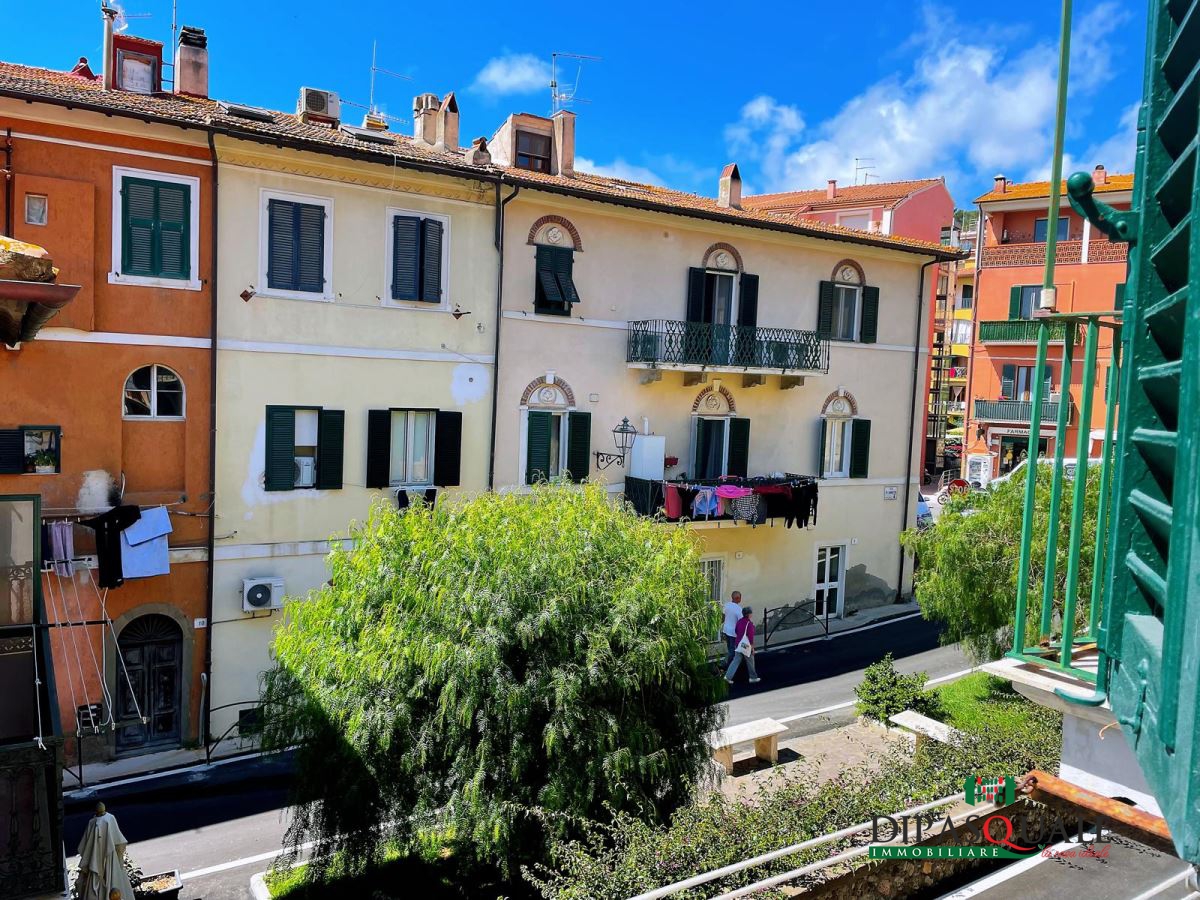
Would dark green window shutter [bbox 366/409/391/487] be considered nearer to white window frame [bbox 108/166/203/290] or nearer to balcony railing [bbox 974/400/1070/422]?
white window frame [bbox 108/166/203/290]

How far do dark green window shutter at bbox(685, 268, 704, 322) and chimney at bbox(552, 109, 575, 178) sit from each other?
3791mm

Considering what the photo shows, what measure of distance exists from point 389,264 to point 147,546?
20.4ft

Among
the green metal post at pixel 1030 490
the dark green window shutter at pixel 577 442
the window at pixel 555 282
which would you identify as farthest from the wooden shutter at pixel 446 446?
the green metal post at pixel 1030 490

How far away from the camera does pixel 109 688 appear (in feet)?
46.6

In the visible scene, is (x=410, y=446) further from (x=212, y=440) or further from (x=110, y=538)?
(x=110, y=538)

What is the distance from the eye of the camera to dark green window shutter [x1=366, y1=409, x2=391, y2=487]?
1633cm

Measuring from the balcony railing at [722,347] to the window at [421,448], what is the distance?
4.57 m

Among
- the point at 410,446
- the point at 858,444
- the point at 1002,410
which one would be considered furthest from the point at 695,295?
the point at 1002,410

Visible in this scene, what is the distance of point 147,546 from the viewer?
14.1m

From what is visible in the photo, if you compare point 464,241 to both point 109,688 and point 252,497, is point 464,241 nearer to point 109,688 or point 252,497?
point 252,497

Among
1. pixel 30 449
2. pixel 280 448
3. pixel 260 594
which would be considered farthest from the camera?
pixel 280 448

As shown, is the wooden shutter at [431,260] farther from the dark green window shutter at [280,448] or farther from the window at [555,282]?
the dark green window shutter at [280,448]

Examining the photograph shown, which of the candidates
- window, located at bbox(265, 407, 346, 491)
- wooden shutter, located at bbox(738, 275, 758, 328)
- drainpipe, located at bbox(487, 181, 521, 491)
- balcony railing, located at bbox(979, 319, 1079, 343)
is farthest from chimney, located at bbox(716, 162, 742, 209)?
balcony railing, located at bbox(979, 319, 1079, 343)

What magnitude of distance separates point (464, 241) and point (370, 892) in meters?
11.4
